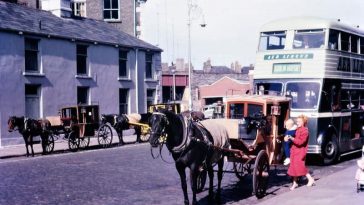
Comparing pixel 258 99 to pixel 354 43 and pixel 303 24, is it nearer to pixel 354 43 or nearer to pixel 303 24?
pixel 303 24

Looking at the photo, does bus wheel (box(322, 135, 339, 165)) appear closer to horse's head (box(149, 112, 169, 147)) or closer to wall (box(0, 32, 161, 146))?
horse's head (box(149, 112, 169, 147))

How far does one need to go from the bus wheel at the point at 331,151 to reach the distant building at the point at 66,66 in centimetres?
1641

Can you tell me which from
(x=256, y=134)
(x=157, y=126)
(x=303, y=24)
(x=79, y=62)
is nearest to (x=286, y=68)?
(x=303, y=24)

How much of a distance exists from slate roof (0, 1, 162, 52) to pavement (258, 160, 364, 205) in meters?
18.9

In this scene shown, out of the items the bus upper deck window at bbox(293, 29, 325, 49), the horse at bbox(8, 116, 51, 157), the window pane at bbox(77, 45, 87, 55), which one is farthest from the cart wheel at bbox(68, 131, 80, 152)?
the bus upper deck window at bbox(293, 29, 325, 49)

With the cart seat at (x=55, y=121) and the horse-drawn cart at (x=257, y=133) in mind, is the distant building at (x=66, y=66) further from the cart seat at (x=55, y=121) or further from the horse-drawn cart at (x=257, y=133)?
the horse-drawn cart at (x=257, y=133)

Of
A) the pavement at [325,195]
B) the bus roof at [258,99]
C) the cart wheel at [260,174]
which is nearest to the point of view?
the pavement at [325,195]

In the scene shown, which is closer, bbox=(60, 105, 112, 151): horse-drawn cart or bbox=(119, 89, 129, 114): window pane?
bbox=(60, 105, 112, 151): horse-drawn cart

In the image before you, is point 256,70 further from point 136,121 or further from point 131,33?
point 131,33

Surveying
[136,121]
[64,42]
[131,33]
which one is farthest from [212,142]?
[131,33]

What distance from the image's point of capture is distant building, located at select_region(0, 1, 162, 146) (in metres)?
24.5

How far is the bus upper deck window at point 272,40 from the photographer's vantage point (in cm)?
1681

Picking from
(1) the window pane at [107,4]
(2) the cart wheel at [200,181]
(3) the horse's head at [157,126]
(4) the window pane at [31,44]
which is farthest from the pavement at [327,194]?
(1) the window pane at [107,4]

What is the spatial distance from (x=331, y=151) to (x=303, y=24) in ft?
15.5
